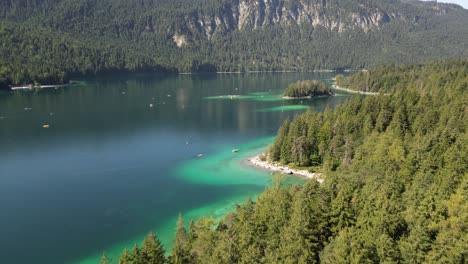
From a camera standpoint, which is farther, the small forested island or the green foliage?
the small forested island

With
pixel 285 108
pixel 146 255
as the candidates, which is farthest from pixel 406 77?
pixel 146 255

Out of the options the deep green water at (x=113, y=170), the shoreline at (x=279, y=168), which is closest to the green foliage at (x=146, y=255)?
the deep green water at (x=113, y=170)

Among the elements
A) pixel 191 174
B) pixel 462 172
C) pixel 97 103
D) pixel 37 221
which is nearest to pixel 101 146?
pixel 191 174

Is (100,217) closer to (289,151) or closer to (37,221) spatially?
(37,221)

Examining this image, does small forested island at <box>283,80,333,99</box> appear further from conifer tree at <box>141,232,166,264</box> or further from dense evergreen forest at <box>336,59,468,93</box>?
conifer tree at <box>141,232,166,264</box>

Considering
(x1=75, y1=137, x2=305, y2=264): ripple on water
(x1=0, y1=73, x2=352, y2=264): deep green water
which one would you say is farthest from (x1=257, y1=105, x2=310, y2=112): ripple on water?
(x1=75, y1=137, x2=305, y2=264): ripple on water

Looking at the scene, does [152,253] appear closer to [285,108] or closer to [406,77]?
[285,108]
